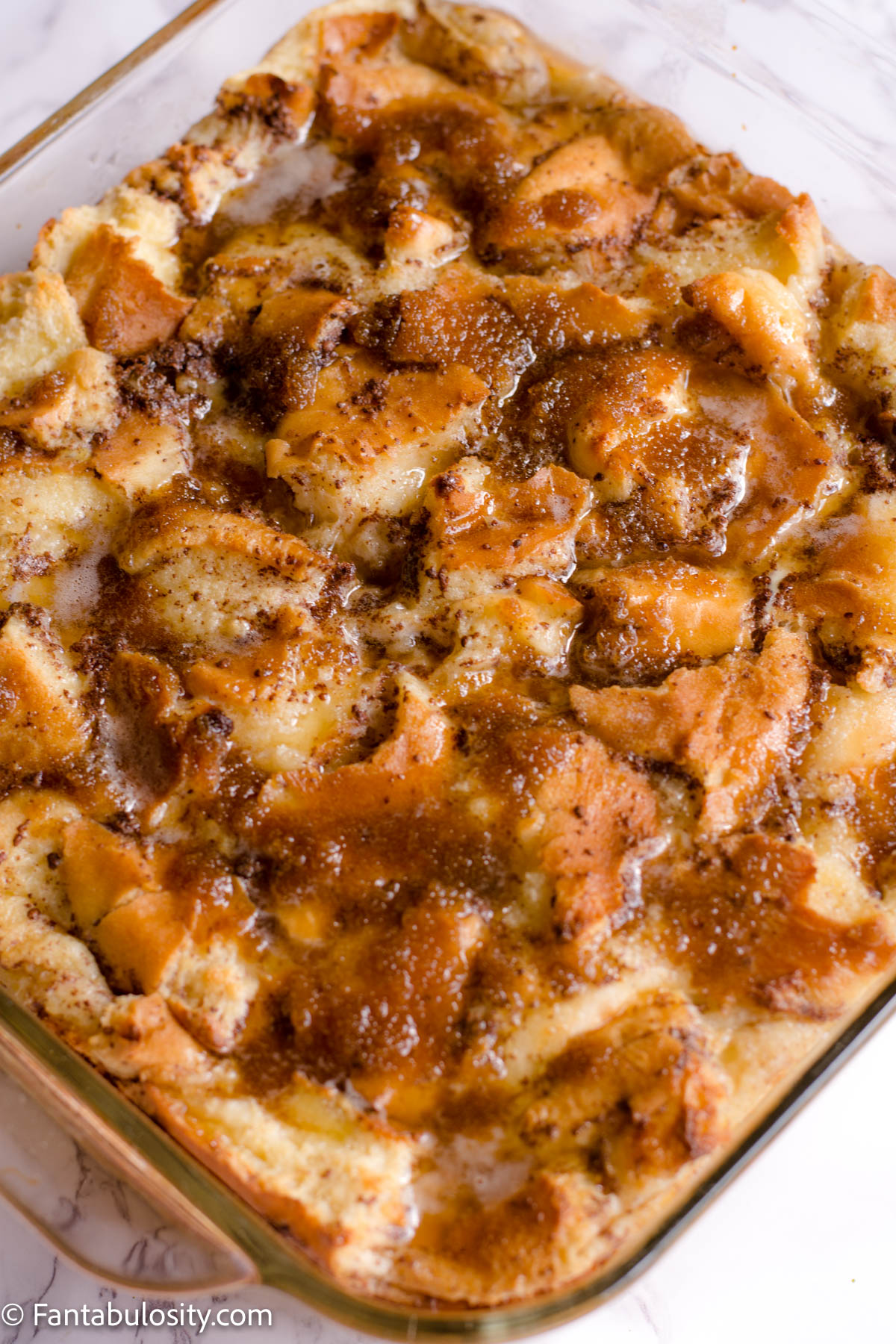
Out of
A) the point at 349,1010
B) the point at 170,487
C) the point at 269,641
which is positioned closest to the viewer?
the point at 349,1010

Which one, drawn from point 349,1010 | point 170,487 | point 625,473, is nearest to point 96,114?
point 170,487

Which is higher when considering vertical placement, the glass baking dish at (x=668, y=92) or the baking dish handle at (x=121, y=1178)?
the glass baking dish at (x=668, y=92)

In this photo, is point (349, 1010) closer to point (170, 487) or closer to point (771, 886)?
point (771, 886)

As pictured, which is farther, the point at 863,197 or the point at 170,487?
the point at 863,197

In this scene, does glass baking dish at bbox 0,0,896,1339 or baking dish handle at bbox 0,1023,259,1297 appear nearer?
baking dish handle at bbox 0,1023,259,1297

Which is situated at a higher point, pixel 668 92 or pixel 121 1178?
pixel 668 92

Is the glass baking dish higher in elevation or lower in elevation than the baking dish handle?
higher

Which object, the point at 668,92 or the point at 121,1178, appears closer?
the point at 121,1178

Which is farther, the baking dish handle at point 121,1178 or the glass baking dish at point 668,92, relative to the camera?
the glass baking dish at point 668,92
